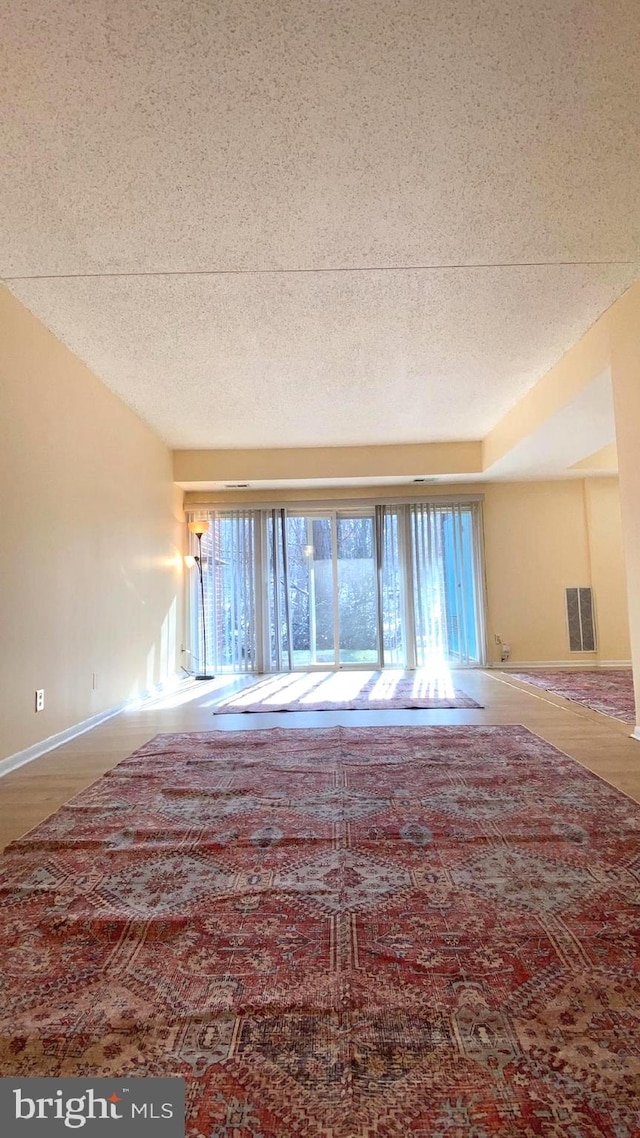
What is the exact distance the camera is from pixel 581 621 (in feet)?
22.6

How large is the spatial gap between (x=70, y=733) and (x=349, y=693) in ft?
7.94

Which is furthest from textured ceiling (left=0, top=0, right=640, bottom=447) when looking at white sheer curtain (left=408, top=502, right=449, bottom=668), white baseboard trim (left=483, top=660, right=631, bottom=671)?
white baseboard trim (left=483, top=660, right=631, bottom=671)

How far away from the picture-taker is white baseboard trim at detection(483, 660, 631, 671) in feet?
22.3

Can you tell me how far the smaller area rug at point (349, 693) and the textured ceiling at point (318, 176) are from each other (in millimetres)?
2603

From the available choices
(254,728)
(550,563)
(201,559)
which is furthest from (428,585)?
(254,728)

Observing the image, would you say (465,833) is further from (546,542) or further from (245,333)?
(546,542)

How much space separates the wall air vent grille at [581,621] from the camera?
6.89m

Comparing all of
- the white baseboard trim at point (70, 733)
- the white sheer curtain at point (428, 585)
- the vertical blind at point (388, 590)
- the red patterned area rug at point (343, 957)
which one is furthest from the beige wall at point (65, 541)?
the white sheer curtain at point (428, 585)

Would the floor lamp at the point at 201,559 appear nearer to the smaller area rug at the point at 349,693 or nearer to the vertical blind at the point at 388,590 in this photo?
the vertical blind at the point at 388,590

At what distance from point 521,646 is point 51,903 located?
20.6 feet

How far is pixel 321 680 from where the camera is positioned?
20.4 feet

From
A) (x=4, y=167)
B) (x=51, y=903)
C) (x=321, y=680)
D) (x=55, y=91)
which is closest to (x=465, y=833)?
(x=51, y=903)

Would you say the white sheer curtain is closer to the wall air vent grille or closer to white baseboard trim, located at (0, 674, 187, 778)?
the wall air vent grille

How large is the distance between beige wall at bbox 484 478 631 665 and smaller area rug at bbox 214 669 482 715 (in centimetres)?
115
